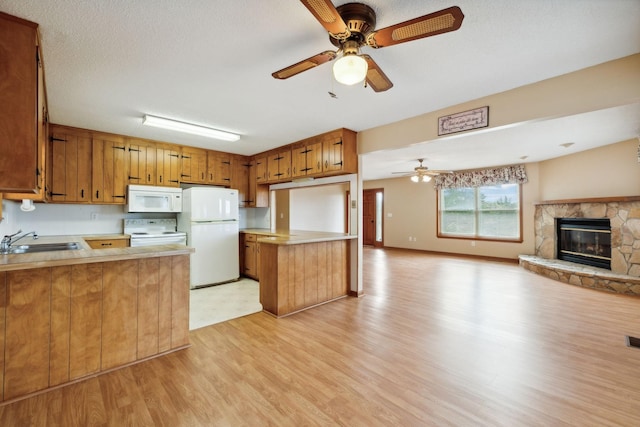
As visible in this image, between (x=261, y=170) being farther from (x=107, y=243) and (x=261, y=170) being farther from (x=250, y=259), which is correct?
(x=107, y=243)

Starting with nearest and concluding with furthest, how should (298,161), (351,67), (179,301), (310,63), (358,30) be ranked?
(351,67) → (358,30) → (310,63) → (179,301) → (298,161)

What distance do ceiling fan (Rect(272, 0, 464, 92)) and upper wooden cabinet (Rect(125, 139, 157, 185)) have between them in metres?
3.57

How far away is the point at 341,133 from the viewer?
384cm

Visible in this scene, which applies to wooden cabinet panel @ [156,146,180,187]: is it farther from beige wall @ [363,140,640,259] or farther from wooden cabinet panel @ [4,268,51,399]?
beige wall @ [363,140,640,259]

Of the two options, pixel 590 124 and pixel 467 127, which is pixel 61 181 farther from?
pixel 590 124

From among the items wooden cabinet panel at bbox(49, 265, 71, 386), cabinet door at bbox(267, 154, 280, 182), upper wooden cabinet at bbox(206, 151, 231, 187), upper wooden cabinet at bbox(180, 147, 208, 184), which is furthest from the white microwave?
wooden cabinet panel at bbox(49, 265, 71, 386)

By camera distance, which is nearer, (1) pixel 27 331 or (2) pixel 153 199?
(1) pixel 27 331

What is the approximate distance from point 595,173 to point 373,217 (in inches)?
219

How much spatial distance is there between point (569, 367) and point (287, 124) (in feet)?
12.2

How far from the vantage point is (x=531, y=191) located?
6379 millimetres

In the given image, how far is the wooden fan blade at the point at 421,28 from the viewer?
126 cm

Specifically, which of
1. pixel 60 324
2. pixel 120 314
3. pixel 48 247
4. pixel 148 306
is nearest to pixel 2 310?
pixel 60 324

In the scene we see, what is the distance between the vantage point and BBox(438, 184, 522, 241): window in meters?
6.75

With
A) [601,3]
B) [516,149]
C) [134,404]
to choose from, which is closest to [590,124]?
[516,149]
